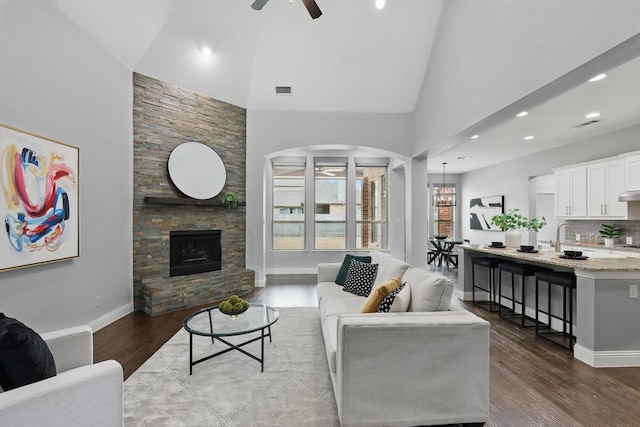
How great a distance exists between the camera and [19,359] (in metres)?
1.39

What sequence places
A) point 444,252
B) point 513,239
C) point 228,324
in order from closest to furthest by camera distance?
point 228,324 → point 513,239 → point 444,252

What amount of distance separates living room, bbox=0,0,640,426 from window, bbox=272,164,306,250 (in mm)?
1426

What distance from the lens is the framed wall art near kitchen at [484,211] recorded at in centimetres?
805

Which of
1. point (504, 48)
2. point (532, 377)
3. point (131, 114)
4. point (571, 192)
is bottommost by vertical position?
point (532, 377)

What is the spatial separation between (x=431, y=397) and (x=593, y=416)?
119 centimetres

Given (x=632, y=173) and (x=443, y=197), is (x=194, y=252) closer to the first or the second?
(x=632, y=173)

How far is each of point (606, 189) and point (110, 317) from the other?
756 centimetres

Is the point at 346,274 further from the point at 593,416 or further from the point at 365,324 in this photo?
the point at 593,416

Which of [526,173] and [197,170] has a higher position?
[526,173]

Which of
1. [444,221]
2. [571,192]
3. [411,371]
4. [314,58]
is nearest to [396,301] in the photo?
[411,371]

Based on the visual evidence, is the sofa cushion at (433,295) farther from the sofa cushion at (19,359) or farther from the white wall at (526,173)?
the white wall at (526,173)

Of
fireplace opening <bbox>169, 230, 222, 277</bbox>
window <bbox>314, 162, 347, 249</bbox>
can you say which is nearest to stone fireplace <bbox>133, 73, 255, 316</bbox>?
fireplace opening <bbox>169, 230, 222, 277</bbox>

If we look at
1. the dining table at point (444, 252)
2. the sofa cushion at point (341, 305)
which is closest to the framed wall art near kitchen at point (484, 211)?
the dining table at point (444, 252)

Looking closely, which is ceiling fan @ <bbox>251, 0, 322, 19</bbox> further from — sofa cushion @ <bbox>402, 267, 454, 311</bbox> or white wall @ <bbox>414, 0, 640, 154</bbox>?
sofa cushion @ <bbox>402, 267, 454, 311</bbox>
